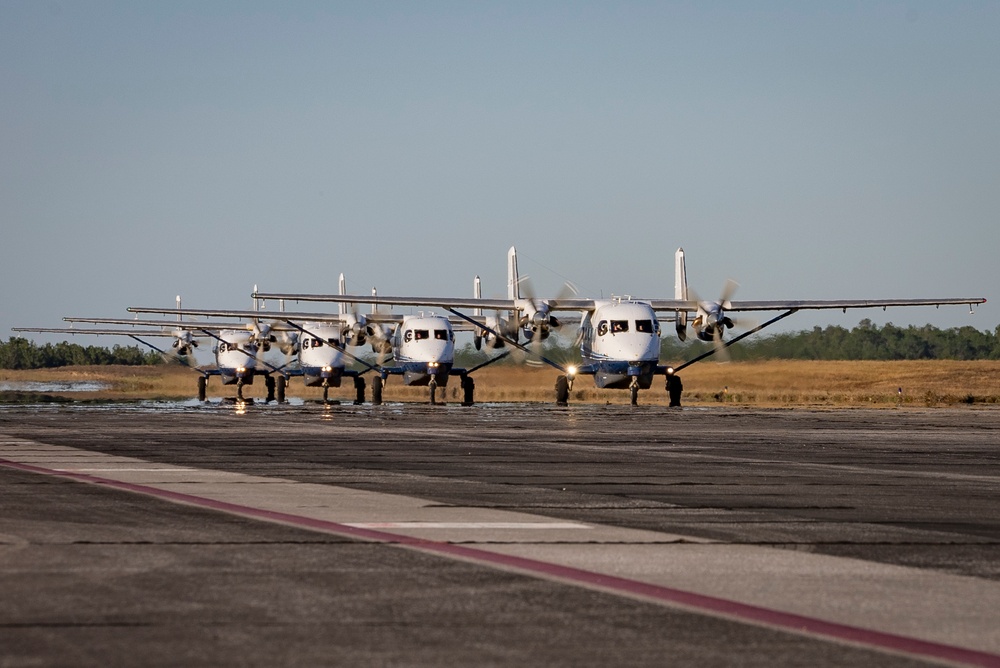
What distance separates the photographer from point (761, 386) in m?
70.5

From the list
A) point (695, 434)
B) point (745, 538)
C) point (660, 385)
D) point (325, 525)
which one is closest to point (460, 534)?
point (325, 525)

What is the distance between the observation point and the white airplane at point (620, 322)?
50.2 meters

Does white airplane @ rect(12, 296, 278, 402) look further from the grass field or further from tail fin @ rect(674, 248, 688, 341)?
tail fin @ rect(674, 248, 688, 341)

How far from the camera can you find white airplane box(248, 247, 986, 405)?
50219mm

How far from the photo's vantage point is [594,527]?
11.4 m

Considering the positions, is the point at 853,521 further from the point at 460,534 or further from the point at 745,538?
the point at 460,534

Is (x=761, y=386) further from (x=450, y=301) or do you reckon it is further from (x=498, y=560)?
(x=498, y=560)

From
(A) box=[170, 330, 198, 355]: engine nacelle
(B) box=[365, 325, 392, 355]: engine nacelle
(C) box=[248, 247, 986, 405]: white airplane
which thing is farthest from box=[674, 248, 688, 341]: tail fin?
(A) box=[170, 330, 198, 355]: engine nacelle

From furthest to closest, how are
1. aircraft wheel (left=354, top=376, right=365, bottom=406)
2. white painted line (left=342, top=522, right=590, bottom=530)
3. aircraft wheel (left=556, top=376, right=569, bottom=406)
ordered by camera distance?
aircraft wheel (left=354, top=376, right=365, bottom=406), aircraft wheel (left=556, top=376, right=569, bottom=406), white painted line (left=342, top=522, right=590, bottom=530)

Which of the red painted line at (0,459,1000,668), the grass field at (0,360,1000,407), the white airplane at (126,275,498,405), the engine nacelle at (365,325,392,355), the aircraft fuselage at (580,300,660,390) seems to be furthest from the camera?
the engine nacelle at (365,325,392,355)

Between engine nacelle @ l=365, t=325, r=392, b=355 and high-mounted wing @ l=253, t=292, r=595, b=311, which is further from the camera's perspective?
engine nacelle @ l=365, t=325, r=392, b=355

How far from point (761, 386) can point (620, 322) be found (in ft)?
73.4

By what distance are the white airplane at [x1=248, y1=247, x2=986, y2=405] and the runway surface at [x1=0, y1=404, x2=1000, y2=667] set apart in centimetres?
2935

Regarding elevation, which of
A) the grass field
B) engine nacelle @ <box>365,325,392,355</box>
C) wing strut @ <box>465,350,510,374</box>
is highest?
engine nacelle @ <box>365,325,392,355</box>
